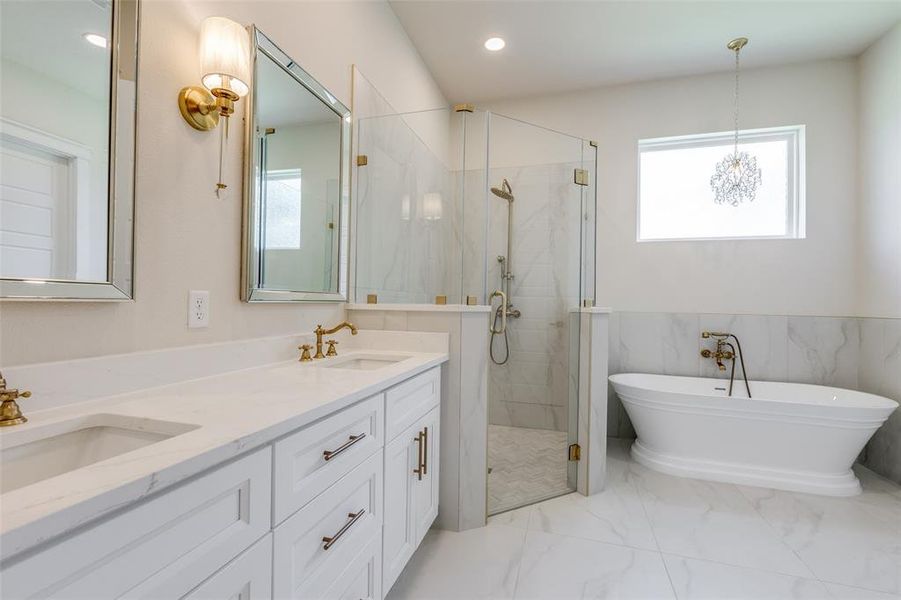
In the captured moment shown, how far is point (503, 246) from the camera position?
2.43 m

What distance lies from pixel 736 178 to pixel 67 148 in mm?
3652

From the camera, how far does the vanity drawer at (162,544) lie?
1.52ft

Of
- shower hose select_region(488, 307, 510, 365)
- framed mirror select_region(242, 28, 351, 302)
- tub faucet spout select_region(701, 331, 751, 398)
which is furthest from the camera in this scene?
tub faucet spout select_region(701, 331, 751, 398)

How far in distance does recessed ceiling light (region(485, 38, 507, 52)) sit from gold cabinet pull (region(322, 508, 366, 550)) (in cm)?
303

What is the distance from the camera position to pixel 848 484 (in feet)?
7.76

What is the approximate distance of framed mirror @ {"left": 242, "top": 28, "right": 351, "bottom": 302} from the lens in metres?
1.48

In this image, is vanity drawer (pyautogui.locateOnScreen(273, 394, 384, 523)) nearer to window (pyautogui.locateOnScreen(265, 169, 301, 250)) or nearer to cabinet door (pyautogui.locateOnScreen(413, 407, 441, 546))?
cabinet door (pyautogui.locateOnScreen(413, 407, 441, 546))

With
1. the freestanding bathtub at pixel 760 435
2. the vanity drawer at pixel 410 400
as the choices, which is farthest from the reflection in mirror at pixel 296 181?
the freestanding bathtub at pixel 760 435

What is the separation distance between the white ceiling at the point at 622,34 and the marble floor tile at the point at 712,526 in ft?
9.59

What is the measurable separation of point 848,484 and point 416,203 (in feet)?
9.91

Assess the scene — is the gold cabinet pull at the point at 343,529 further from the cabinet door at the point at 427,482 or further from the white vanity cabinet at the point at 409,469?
the cabinet door at the point at 427,482

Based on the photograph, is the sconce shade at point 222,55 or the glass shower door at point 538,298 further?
the glass shower door at point 538,298

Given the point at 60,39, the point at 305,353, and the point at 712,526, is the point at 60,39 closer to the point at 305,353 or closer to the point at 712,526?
the point at 305,353

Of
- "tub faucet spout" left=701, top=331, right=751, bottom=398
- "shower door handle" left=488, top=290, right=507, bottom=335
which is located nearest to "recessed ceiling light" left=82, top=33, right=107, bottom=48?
"shower door handle" left=488, top=290, right=507, bottom=335
